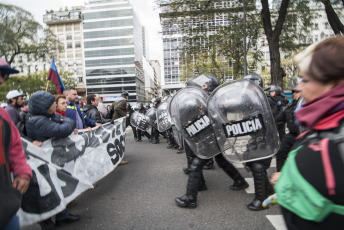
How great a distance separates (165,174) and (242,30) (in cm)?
1065

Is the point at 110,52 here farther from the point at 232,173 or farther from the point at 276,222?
the point at 276,222

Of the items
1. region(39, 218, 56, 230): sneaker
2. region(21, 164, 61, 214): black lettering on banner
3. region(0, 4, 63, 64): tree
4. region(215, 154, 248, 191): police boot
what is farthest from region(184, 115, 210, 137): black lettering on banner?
region(0, 4, 63, 64): tree

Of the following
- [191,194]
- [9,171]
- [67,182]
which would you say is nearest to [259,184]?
[191,194]

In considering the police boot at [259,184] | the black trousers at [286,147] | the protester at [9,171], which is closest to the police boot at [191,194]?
the police boot at [259,184]

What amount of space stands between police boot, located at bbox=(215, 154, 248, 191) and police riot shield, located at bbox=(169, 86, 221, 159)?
0.42m

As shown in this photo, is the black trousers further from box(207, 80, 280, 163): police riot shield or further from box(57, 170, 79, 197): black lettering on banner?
box(57, 170, 79, 197): black lettering on banner

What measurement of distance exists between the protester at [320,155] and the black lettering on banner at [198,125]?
6.87 ft

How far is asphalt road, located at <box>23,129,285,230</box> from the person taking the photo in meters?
2.79

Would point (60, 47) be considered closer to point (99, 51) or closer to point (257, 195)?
point (257, 195)

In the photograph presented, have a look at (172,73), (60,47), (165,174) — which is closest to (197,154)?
(165,174)

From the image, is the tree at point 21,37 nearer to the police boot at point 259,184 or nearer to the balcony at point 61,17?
the police boot at point 259,184

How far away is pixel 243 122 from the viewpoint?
2.78 m

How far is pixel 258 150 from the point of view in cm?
290

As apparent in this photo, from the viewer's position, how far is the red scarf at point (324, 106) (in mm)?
959
